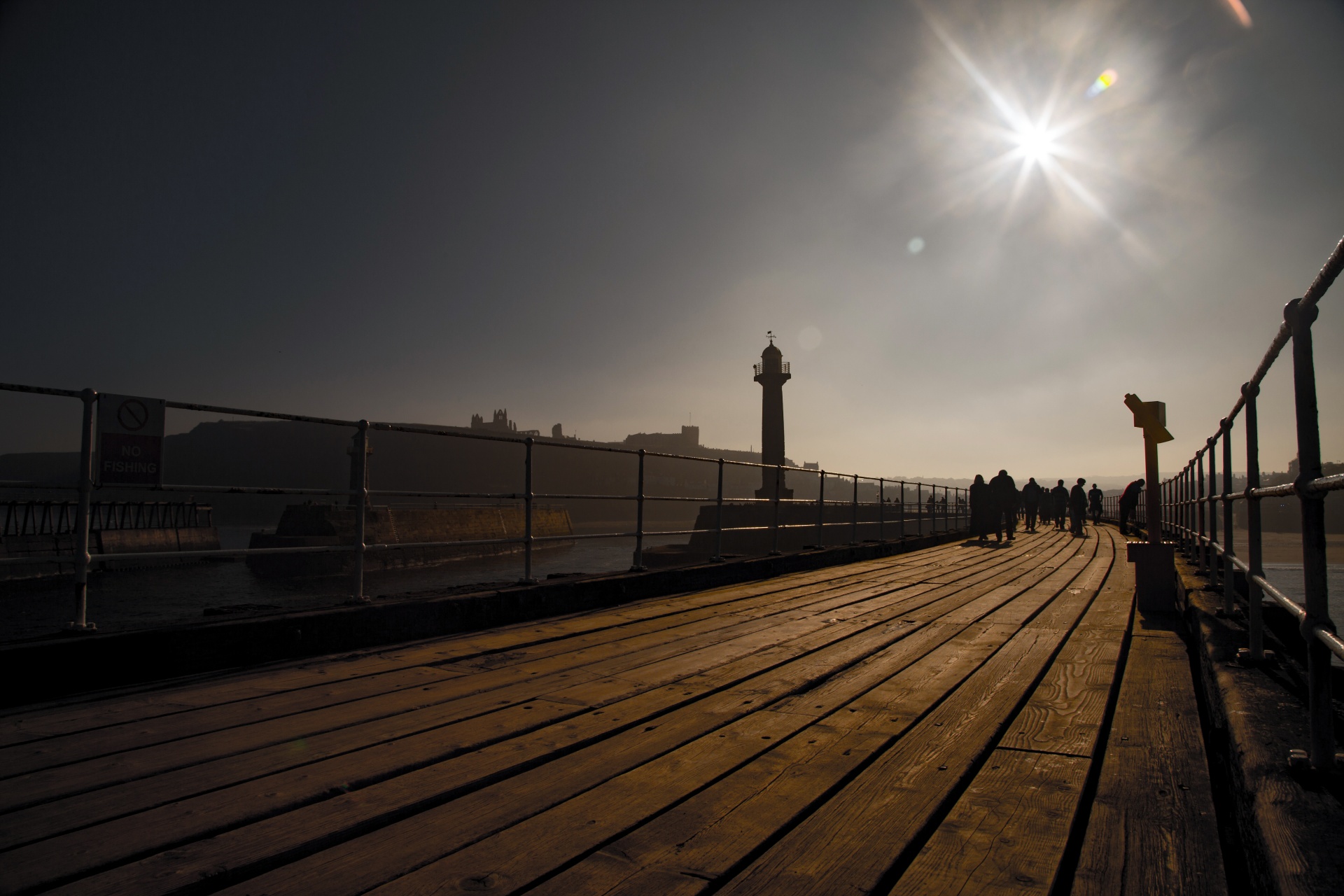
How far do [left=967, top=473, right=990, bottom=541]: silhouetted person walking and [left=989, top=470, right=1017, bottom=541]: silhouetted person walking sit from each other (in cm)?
12

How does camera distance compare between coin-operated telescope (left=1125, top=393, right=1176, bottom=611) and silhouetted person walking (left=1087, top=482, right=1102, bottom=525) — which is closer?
coin-operated telescope (left=1125, top=393, right=1176, bottom=611)

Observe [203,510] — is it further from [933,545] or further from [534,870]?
[534,870]

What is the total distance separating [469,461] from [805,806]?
Answer: 130471mm

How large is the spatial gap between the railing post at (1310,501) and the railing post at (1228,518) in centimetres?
166

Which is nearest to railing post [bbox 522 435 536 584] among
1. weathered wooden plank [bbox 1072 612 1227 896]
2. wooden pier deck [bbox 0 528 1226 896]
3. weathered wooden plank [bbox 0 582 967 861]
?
wooden pier deck [bbox 0 528 1226 896]

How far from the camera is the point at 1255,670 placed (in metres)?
2.23

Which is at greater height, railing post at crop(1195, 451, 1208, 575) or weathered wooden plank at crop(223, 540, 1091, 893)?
railing post at crop(1195, 451, 1208, 575)

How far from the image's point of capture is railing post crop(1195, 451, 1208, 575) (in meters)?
5.25

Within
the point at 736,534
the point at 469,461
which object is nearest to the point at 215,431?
the point at 469,461

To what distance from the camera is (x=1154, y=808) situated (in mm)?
1619

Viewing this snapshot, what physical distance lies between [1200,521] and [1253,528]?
3.92m

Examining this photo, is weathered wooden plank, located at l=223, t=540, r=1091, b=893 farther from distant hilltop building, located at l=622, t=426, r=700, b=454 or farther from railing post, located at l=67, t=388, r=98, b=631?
distant hilltop building, located at l=622, t=426, r=700, b=454

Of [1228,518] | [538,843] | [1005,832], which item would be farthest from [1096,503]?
[538,843]

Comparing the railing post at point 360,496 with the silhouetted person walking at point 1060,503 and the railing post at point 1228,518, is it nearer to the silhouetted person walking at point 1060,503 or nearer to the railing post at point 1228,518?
the railing post at point 1228,518
